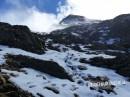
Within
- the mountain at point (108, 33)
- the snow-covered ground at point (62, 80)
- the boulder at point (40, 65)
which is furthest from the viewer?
the mountain at point (108, 33)

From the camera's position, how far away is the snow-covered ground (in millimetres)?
45781

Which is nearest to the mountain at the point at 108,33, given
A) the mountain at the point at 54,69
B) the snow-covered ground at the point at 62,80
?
the mountain at the point at 54,69

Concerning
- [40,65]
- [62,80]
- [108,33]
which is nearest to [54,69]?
[40,65]

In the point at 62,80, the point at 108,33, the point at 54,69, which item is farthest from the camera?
the point at 108,33

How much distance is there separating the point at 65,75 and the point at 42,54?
11286mm

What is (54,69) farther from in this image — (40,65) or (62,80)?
(62,80)

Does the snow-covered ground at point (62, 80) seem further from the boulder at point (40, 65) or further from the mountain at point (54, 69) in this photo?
the boulder at point (40, 65)

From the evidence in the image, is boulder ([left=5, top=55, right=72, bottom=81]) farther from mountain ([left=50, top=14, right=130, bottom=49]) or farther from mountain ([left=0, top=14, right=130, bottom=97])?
mountain ([left=50, top=14, right=130, bottom=49])

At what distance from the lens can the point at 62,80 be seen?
2080 inches

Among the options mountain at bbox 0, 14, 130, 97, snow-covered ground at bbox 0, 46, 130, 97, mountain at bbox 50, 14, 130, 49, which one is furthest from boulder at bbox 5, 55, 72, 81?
mountain at bbox 50, 14, 130, 49

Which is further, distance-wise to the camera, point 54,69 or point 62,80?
point 54,69

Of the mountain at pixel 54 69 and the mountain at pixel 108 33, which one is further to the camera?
the mountain at pixel 108 33

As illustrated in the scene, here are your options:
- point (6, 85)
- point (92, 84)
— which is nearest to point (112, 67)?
point (92, 84)

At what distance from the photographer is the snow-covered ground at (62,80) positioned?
45.8m
